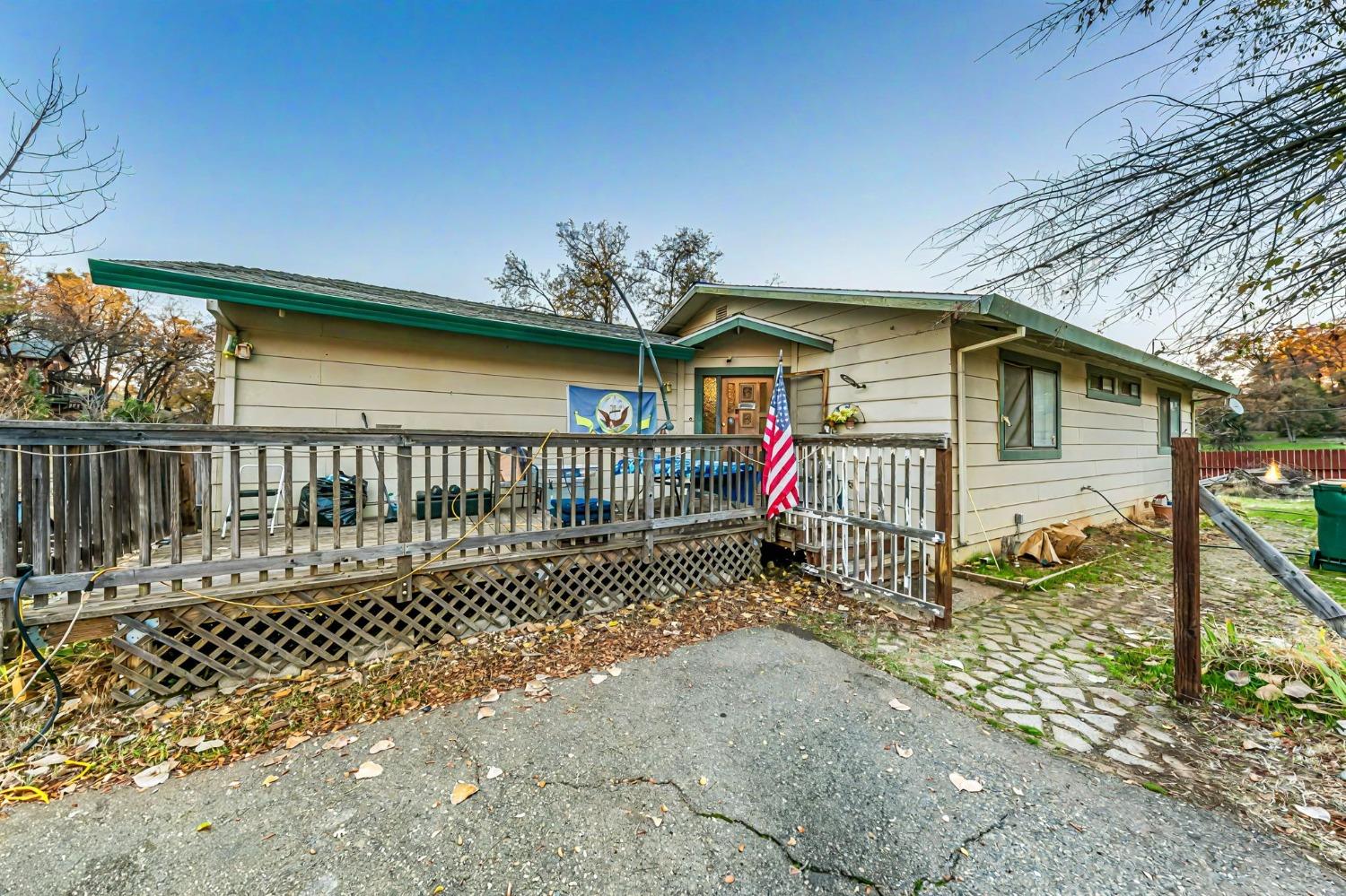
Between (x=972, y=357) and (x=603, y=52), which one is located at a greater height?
(x=603, y=52)

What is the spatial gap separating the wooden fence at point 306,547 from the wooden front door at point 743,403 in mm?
1783

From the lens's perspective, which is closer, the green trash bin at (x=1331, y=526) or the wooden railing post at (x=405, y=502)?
the wooden railing post at (x=405, y=502)

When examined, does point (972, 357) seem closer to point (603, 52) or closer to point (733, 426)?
point (733, 426)

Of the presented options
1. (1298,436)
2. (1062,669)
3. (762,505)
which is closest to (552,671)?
(762,505)

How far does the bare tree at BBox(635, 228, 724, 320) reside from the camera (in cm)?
1750

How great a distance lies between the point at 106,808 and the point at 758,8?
30.4 ft

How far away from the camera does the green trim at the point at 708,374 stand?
6871 millimetres

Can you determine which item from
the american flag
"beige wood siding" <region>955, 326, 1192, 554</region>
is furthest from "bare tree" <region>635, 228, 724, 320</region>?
the american flag

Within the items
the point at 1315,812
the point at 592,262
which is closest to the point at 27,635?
the point at 1315,812

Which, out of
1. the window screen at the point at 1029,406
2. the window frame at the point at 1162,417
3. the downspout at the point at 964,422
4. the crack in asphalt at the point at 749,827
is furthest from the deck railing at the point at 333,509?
the window frame at the point at 1162,417

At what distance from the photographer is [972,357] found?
5.40m

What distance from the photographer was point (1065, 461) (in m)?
7.06

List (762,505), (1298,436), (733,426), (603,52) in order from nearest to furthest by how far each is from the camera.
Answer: (762,505)
(733,426)
(603,52)
(1298,436)

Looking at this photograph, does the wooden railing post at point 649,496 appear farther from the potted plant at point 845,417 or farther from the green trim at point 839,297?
the green trim at point 839,297
